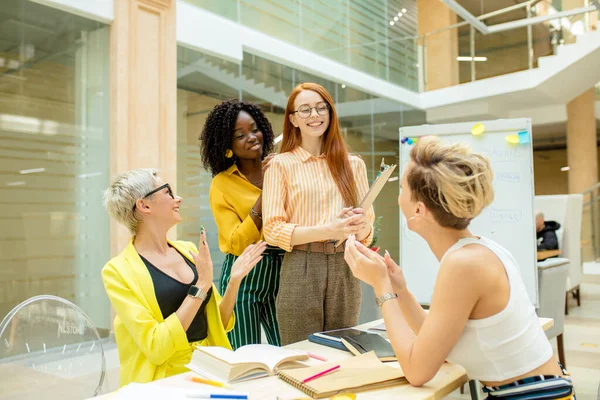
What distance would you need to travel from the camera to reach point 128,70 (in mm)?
4809

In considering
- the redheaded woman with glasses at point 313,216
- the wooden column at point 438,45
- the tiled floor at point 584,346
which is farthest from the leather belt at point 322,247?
the wooden column at point 438,45

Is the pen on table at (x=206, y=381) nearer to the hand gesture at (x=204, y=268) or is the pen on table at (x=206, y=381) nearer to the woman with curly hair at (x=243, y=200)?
the hand gesture at (x=204, y=268)

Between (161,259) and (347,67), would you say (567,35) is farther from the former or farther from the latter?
(161,259)

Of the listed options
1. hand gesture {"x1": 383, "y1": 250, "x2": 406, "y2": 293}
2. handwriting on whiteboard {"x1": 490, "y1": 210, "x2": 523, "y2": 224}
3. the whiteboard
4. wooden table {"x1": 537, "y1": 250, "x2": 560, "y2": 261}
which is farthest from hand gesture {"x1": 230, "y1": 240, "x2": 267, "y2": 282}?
wooden table {"x1": 537, "y1": 250, "x2": 560, "y2": 261}

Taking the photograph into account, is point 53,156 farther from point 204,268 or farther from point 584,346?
point 584,346

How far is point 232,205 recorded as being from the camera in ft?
7.55

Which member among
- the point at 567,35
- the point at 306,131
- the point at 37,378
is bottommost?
the point at 37,378

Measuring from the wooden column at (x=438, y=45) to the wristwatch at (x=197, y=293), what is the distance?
922 cm

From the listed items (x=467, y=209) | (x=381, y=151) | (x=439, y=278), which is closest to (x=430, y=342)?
(x=439, y=278)

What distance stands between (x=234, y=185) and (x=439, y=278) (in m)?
1.25

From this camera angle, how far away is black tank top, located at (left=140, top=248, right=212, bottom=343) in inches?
69.8

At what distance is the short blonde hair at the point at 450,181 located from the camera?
1.29 metres

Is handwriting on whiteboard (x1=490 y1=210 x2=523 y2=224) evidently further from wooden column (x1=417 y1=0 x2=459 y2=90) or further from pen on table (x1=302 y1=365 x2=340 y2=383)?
wooden column (x1=417 y1=0 x2=459 y2=90)

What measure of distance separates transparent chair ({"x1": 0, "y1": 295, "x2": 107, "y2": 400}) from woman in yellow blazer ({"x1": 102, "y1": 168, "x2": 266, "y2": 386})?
0.11m
